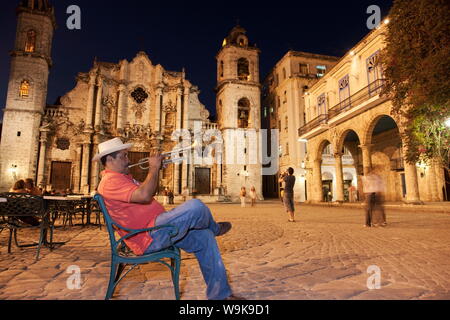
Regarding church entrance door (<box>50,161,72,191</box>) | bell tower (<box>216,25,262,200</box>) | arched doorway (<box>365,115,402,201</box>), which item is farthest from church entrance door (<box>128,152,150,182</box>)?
arched doorway (<box>365,115,402,201</box>)

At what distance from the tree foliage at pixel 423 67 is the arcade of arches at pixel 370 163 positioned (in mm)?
4561

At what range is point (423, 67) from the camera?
24.9 feet

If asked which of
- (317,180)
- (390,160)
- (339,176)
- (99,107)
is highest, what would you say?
(99,107)

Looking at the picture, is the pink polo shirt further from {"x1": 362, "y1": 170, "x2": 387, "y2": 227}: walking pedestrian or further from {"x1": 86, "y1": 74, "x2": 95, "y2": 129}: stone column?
{"x1": 86, "y1": 74, "x2": 95, "y2": 129}: stone column

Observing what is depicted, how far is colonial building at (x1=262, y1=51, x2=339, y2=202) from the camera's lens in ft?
89.1

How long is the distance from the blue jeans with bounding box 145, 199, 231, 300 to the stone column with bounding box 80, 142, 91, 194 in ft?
81.0

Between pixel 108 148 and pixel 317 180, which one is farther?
pixel 317 180

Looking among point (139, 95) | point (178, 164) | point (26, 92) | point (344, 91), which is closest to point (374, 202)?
point (344, 91)

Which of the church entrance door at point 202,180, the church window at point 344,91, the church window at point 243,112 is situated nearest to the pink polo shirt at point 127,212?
the church window at point 344,91

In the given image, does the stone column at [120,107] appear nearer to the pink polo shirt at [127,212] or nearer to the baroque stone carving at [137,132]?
the baroque stone carving at [137,132]

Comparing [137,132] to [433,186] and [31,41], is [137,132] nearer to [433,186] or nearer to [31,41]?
[31,41]

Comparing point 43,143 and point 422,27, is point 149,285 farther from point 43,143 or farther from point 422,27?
point 43,143

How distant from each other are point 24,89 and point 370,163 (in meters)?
28.3
